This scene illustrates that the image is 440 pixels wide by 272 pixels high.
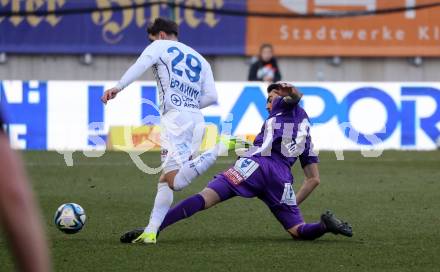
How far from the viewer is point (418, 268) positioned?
6.52 m

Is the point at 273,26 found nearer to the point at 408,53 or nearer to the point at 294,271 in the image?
the point at 408,53

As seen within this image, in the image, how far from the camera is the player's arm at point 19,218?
8.01 feet

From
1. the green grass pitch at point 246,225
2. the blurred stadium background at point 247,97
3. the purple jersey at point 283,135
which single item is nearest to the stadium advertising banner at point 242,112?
the blurred stadium background at point 247,97

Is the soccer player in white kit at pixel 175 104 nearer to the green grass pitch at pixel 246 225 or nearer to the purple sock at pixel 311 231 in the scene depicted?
the green grass pitch at pixel 246 225

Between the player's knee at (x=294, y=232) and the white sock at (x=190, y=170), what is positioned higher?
the white sock at (x=190, y=170)

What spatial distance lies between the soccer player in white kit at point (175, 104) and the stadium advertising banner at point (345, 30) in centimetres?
1517

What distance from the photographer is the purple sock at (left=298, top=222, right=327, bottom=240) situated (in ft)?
25.5

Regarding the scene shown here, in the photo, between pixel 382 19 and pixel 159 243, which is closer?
pixel 159 243

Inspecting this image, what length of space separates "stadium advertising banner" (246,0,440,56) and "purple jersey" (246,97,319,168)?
15021 millimetres

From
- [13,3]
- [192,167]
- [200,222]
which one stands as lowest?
[200,222]

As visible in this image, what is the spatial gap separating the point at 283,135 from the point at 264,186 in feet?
1.41

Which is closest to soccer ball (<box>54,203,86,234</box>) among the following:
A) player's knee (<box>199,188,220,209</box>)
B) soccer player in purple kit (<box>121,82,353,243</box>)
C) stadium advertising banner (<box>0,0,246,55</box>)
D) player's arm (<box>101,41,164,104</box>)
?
soccer player in purple kit (<box>121,82,353,243</box>)

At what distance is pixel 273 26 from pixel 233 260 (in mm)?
16668

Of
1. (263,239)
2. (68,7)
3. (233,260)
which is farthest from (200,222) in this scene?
(68,7)
